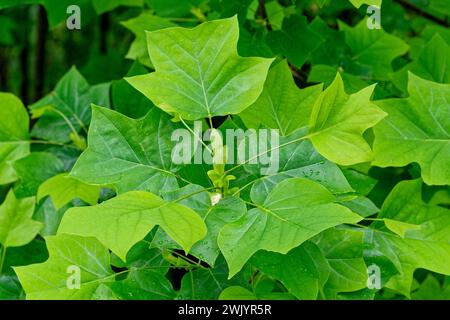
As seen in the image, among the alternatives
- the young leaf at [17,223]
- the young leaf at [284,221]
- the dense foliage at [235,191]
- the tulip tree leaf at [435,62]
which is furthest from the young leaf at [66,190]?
the tulip tree leaf at [435,62]

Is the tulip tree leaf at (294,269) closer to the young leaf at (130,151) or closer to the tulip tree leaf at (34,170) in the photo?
the young leaf at (130,151)

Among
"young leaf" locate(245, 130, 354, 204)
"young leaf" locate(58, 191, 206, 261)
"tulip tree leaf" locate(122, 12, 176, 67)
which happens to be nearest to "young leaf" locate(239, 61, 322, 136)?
"young leaf" locate(245, 130, 354, 204)

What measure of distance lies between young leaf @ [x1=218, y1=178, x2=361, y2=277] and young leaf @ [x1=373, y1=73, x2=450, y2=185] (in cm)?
30

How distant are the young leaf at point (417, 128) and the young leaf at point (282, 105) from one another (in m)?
0.15

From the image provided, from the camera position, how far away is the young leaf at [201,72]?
1.13m

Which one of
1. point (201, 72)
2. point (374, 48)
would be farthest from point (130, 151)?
point (374, 48)

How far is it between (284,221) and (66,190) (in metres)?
0.66

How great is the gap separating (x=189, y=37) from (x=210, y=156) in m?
0.22

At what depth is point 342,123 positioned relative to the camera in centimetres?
111

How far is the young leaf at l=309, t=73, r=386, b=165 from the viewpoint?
108 cm

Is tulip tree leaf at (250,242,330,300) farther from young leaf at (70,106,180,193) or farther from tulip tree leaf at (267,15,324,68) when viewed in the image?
tulip tree leaf at (267,15,324,68)

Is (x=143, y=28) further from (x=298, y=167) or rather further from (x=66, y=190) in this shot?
(x=298, y=167)

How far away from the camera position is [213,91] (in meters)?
1.16
